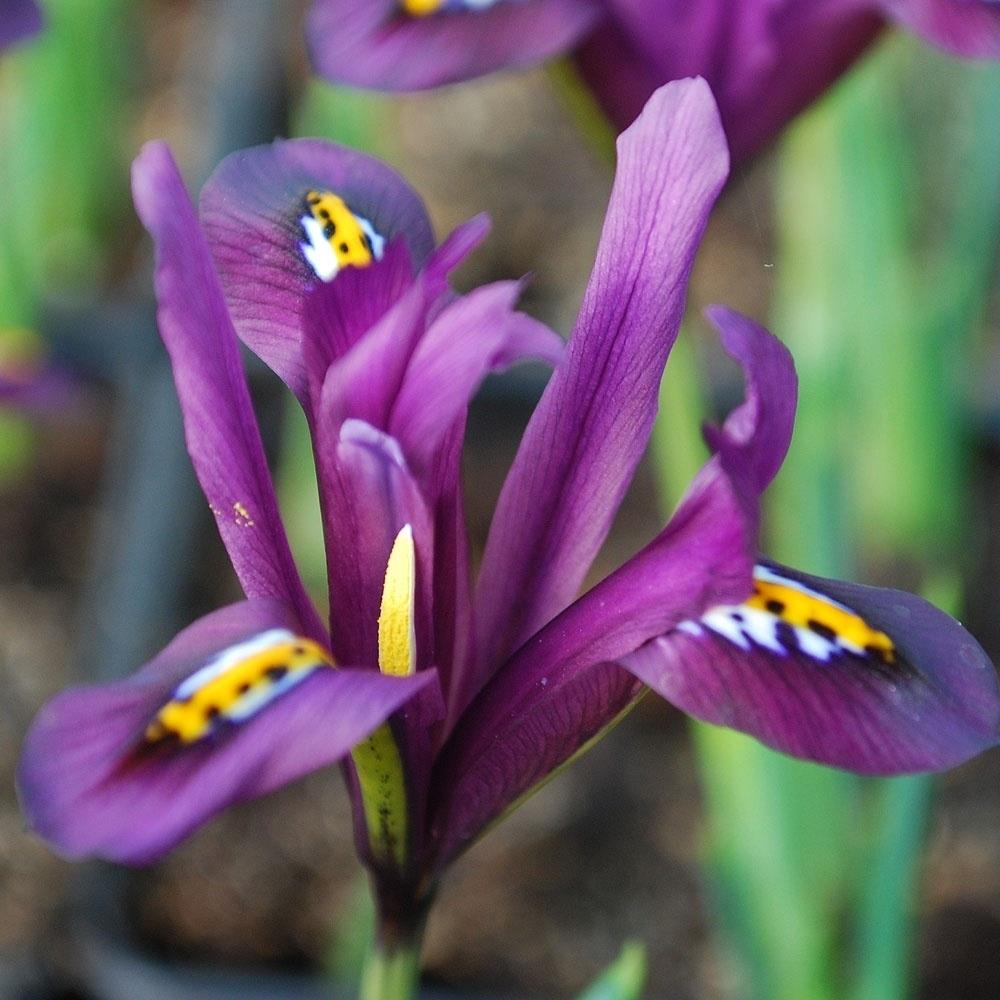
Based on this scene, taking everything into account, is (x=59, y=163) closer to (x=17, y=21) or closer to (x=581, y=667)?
(x=17, y=21)

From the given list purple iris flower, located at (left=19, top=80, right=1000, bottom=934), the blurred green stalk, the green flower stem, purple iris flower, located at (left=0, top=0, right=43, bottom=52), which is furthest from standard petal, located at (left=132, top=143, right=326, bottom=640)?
the blurred green stalk

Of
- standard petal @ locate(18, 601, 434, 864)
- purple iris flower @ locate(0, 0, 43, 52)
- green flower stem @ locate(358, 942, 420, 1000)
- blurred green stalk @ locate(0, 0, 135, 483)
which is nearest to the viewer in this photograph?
standard petal @ locate(18, 601, 434, 864)

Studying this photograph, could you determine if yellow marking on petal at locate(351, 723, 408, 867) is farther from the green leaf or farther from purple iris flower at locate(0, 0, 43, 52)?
purple iris flower at locate(0, 0, 43, 52)

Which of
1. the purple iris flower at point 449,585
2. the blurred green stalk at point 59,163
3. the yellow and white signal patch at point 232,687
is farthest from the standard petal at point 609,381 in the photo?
the blurred green stalk at point 59,163

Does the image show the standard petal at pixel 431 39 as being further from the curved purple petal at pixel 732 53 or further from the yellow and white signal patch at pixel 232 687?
the yellow and white signal patch at pixel 232 687

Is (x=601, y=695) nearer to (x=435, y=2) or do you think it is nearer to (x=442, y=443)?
(x=442, y=443)
